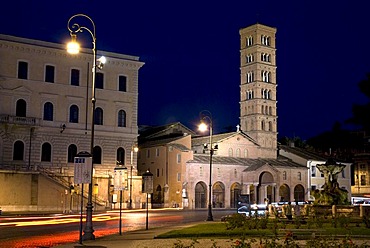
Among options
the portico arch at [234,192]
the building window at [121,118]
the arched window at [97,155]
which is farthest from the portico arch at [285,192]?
the arched window at [97,155]

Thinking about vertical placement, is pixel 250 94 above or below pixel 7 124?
above

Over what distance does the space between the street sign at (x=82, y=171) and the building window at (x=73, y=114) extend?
40340mm

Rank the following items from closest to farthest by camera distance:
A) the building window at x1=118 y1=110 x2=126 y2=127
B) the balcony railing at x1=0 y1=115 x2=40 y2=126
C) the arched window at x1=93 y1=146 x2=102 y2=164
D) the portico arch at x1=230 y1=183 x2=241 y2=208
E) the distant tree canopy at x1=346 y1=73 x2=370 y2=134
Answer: the distant tree canopy at x1=346 y1=73 x2=370 y2=134 → the balcony railing at x1=0 y1=115 x2=40 y2=126 → the arched window at x1=93 y1=146 x2=102 y2=164 → the building window at x1=118 y1=110 x2=126 y2=127 → the portico arch at x1=230 y1=183 x2=241 y2=208

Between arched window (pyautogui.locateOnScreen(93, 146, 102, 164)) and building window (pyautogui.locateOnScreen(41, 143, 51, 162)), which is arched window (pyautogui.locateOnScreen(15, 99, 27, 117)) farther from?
arched window (pyautogui.locateOnScreen(93, 146, 102, 164))

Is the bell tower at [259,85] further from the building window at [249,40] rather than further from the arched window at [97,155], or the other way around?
the arched window at [97,155]

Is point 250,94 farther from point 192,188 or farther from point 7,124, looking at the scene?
point 7,124

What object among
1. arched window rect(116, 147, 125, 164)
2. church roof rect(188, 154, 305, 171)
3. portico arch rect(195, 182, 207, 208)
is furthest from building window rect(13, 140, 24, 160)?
portico arch rect(195, 182, 207, 208)

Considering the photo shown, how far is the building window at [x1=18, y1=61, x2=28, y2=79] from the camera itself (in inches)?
2269

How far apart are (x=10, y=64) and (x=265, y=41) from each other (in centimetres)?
5029

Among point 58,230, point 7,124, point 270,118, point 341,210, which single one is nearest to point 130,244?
point 58,230

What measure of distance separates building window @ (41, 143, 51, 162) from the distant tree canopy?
1361 inches

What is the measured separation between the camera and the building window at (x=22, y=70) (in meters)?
57.6

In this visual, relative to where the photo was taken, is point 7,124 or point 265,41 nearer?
point 7,124

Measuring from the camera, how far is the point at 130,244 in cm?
2102
